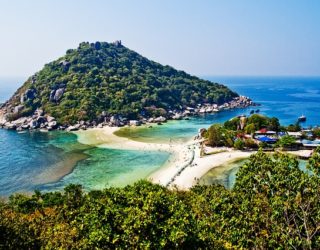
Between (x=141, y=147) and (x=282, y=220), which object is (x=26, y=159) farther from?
(x=282, y=220)

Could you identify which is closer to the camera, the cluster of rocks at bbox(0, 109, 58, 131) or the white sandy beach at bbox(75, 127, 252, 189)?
the white sandy beach at bbox(75, 127, 252, 189)

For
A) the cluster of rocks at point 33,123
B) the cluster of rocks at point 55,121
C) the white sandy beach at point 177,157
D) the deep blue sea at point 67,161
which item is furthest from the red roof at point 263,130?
the cluster of rocks at point 33,123

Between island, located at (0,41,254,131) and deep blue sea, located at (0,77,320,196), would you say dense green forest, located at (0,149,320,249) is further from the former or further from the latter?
island, located at (0,41,254,131)

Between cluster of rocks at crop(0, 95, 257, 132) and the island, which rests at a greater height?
the island

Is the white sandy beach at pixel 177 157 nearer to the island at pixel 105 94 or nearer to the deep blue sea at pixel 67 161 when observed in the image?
the deep blue sea at pixel 67 161

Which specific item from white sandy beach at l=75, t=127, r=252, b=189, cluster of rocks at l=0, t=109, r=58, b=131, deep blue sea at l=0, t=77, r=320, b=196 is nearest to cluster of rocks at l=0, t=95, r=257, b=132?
cluster of rocks at l=0, t=109, r=58, b=131

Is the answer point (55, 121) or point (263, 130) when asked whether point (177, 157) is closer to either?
point (263, 130)
